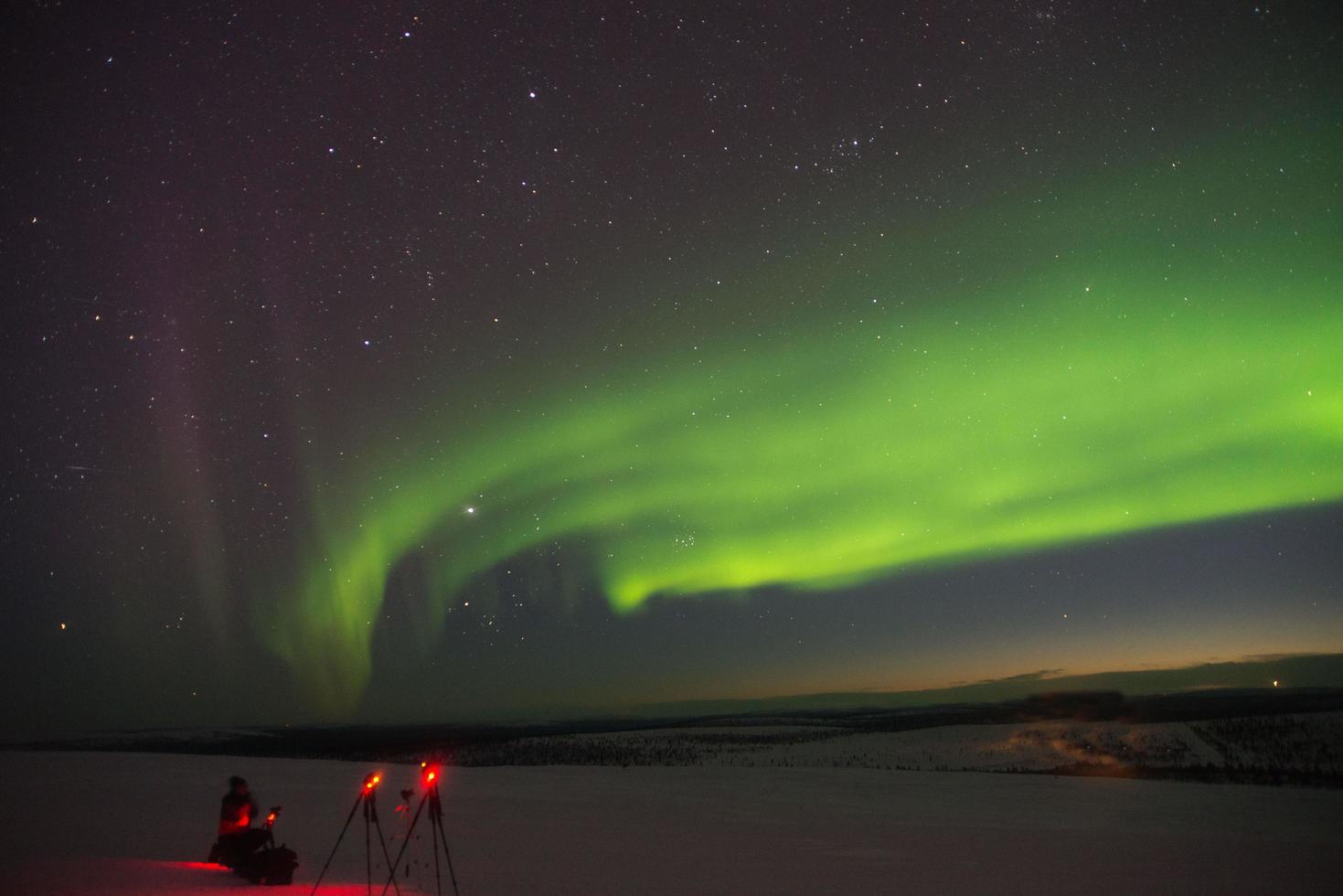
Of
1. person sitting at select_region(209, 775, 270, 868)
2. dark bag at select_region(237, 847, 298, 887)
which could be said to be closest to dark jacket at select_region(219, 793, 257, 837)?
person sitting at select_region(209, 775, 270, 868)

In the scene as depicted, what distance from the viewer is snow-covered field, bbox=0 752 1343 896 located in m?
10.2

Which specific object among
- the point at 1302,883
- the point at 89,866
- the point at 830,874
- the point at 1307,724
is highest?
the point at 89,866

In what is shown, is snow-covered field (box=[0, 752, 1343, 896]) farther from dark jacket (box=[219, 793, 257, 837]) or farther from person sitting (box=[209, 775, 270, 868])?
dark jacket (box=[219, 793, 257, 837])

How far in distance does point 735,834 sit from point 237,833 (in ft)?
24.0

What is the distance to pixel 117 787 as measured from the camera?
19.5 meters

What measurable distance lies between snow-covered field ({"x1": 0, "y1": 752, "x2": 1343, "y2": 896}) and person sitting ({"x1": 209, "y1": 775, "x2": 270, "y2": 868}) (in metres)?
0.24

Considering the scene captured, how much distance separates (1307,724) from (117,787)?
149 feet

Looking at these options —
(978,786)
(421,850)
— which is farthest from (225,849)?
(978,786)

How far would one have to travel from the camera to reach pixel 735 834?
13.9 metres

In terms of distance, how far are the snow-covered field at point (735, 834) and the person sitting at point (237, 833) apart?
0.24m

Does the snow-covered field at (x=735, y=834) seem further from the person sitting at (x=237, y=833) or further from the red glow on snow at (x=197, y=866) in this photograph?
the person sitting at (x=237, y=833)

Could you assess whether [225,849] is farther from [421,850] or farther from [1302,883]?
[1302,883]

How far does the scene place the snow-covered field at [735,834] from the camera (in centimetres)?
1025

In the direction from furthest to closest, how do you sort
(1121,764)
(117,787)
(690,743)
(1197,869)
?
(690,743) < (1121,764) < (117,787) < (1197,869)
